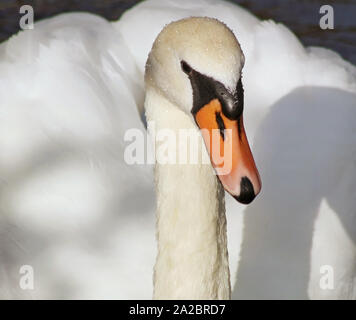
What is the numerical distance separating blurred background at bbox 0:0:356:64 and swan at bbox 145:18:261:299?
10.4 feet

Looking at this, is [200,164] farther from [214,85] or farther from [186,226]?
[214,85]

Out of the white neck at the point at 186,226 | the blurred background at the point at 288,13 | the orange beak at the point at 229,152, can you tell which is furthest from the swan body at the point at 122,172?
the blurred background at the point at 288,13

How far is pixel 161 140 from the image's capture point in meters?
3.35

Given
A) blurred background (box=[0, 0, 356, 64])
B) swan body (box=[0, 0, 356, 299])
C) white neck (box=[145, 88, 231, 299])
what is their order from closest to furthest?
white neck (box=[145, 88, 231, 299]) → swan body (box=[0, 0, 356, 299]) → blurred background (box=[0, 0, 356, 64])

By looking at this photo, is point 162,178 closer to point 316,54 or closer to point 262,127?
point 262,127

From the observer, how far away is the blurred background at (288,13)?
6461mm

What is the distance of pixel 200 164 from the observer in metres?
3.33

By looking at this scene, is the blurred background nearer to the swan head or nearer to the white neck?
the white neck

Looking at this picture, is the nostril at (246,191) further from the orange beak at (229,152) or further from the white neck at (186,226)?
the white neck at (186,226)

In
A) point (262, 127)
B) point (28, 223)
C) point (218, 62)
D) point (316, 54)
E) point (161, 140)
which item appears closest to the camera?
point (218, 62)

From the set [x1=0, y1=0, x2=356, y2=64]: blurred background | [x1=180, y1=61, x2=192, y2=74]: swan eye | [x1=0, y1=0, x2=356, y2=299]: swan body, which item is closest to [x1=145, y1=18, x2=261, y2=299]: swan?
[x1=180, y1=61, x2=192, y2=74]: swan eye

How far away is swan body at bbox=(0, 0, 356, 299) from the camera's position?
4.21 meters
